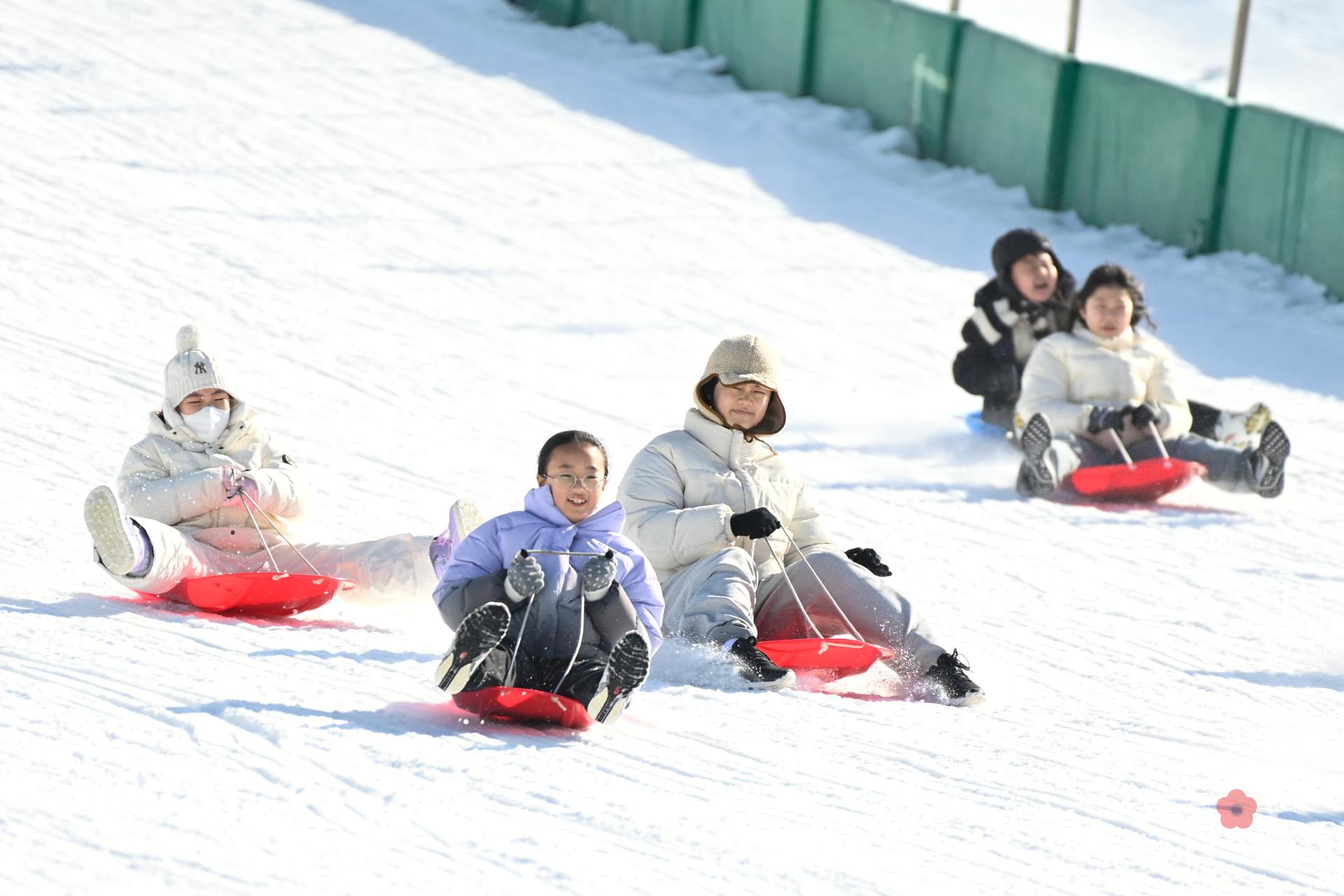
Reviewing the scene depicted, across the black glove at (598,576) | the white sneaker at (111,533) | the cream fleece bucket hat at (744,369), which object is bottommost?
the white sneaker at (111,533)

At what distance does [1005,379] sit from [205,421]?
4031mm

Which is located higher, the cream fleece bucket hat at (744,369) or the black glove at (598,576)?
the cream fleece bucket hat at (744,369)

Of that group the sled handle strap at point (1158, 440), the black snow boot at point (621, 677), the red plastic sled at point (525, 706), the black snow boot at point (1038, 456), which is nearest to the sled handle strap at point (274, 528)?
the red plastic sled at point (525, 706)

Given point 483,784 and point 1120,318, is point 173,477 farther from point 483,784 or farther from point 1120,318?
point 1120,318

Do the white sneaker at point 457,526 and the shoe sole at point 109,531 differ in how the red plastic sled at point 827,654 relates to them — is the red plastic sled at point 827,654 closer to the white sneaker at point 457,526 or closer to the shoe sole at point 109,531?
the white sneaker at point 457,526

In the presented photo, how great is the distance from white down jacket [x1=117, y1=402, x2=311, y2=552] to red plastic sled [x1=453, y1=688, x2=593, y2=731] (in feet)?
4.30

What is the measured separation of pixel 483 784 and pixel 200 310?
5.29 meters

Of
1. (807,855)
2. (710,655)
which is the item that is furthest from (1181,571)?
(807,855)

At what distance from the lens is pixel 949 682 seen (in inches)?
181

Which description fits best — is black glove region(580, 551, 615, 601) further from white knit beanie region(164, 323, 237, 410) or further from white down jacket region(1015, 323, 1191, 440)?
white down jacket region(1015, 323, 1191, 440)

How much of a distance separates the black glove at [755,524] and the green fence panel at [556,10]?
11338 millimetres

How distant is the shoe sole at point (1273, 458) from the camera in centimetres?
701

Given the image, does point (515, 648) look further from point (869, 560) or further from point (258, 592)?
point (869, 560)

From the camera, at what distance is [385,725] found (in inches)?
153
